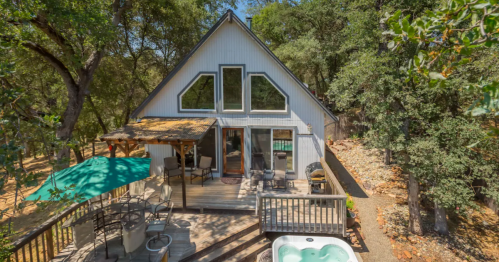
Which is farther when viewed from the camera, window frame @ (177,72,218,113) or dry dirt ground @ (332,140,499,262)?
window frame @ (177,72,218,113)

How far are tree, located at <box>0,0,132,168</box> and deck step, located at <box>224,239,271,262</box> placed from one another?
5.35 meters

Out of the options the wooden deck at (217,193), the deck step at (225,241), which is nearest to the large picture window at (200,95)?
the wooden deck at (217,193)

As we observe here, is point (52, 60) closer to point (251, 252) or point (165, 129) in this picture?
point (165, 129)

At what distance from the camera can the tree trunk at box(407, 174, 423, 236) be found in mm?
8109

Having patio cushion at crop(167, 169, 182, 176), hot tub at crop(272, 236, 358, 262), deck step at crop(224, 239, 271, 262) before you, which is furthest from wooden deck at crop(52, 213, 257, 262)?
patio cushion at crop(167, 169, 182, 176)

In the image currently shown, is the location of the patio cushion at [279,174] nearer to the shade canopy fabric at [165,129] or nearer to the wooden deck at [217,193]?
the wooden deck at [217,193]

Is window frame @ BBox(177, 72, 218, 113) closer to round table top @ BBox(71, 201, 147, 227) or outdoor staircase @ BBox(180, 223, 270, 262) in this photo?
round table top @ BBox(71, 201, 147, 227)

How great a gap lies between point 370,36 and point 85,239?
34.6ft

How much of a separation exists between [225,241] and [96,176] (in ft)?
11.1

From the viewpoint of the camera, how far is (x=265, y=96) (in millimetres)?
10039

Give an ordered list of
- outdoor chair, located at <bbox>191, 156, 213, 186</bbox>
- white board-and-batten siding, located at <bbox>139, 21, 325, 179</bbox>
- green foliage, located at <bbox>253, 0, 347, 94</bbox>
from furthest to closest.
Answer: green foliage, located at <bbox>253, 0, 347, 94</bbox>, white board-and-batten siding, located at <bbox>139, 21, 325, 179</bbox>, outdoor chair, located at <bbox>191, 156, 213, 186</bbox>

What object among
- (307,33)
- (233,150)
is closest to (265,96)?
(233,150)

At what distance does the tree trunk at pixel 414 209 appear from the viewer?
8.11 m

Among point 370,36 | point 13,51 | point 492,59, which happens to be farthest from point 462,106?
point 13,51
